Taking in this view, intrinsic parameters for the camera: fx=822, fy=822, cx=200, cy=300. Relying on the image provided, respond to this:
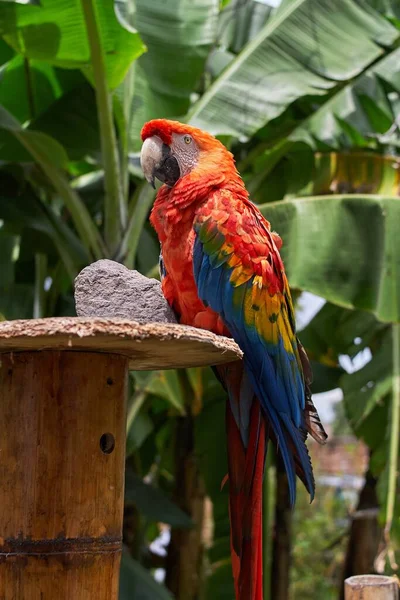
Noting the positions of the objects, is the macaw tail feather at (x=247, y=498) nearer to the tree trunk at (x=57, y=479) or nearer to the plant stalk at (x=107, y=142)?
the tree trunk at (x=57, y=479)

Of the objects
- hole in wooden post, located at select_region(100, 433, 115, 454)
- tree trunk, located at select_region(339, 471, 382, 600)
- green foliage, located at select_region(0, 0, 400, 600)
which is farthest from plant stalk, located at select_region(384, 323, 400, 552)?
hole in wooden post, located at select_region(100, 433, 115, 454)

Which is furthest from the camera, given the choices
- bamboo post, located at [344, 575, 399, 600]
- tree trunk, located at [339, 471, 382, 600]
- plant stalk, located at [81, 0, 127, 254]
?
tree trunk, located at [339, 471, 382, 600]

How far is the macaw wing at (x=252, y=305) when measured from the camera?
187 centimetres

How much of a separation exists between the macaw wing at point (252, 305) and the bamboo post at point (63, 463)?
37 centimetres

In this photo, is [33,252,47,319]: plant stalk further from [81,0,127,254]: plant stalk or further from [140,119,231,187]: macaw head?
[140,119,231,187]: macaw head

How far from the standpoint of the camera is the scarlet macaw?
1863 mm

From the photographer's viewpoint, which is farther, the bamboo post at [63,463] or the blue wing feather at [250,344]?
the blue wing feather at [250,344]

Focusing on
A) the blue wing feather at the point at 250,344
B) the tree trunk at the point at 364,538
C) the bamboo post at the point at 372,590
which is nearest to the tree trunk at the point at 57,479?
the blue wing feather at the point at 250,344

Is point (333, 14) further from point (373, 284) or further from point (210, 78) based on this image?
point (373, 284)

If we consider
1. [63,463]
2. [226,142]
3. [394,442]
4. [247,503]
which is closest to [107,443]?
[63,463]

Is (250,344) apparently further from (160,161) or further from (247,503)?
(160,161)

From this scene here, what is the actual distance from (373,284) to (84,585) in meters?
1.99

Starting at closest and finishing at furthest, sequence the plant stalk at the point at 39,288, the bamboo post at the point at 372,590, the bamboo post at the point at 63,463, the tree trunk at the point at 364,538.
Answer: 1. the bamboo post at the point at 63,463
2. the bamboo post at the point at 372,590
3. the plant stalk at the point at 39,288
4. the tree trunk at the point at 364,538

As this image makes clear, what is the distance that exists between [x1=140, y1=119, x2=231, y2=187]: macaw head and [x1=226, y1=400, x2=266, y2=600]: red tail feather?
0.59m
